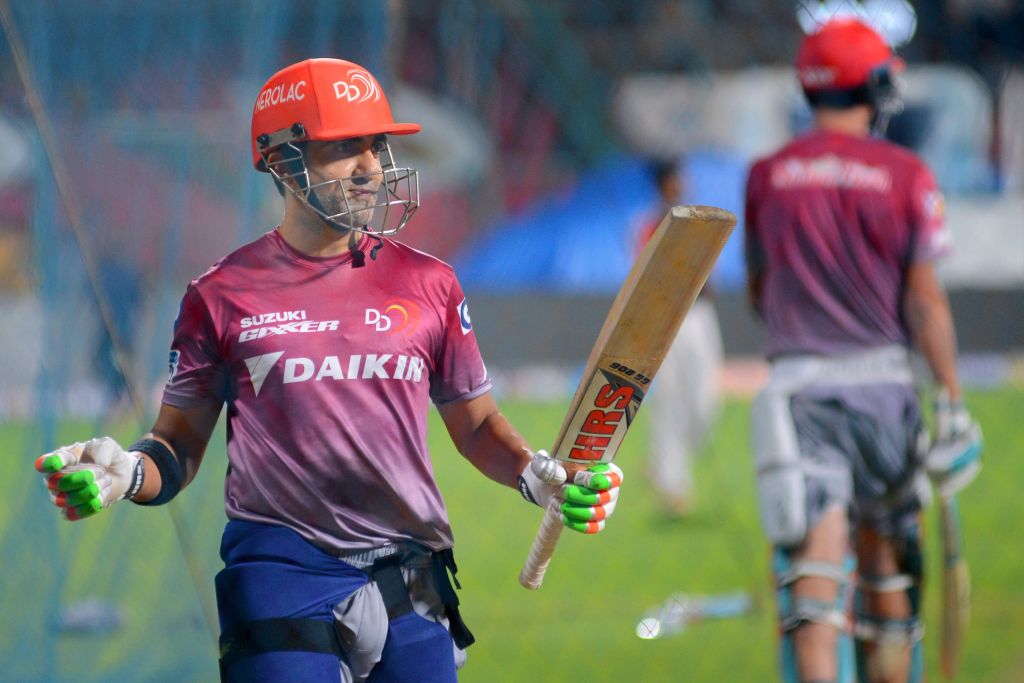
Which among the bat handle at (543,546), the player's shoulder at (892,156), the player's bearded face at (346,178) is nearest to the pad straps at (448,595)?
the bat handle at (543,546)

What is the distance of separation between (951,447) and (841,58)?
1.12 m

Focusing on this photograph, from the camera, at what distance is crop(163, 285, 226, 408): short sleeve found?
8.21 ft

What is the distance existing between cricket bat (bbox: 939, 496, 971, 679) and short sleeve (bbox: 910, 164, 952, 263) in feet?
2.33

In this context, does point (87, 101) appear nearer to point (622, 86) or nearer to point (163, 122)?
point (163, 122)

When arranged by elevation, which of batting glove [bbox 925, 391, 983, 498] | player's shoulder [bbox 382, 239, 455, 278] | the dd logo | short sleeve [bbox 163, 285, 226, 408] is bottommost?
batting glove [bbox 925, 391, 983, 498]

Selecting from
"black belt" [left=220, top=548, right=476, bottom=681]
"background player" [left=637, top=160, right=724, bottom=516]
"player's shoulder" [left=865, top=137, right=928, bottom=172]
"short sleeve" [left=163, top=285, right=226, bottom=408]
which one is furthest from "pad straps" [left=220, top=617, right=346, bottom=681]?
"background player" [left=637, top=160, right=724, bottom=516]

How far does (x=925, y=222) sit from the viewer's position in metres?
3.89

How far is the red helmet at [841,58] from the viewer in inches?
158

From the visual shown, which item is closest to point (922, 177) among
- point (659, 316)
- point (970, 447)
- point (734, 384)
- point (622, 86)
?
point (970, 447)

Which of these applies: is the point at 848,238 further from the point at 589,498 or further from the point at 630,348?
the point at 589,498

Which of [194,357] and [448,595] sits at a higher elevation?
[194,357]

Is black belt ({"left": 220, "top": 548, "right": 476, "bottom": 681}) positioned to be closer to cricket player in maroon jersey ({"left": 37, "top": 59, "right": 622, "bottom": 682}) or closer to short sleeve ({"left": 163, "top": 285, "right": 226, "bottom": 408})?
cricket player in maroon jersey ({"left": 37, "top": 59, "right": 622, "bottom": 682})

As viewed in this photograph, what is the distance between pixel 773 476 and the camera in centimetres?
388

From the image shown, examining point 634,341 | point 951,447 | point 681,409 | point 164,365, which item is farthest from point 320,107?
point 681,409
